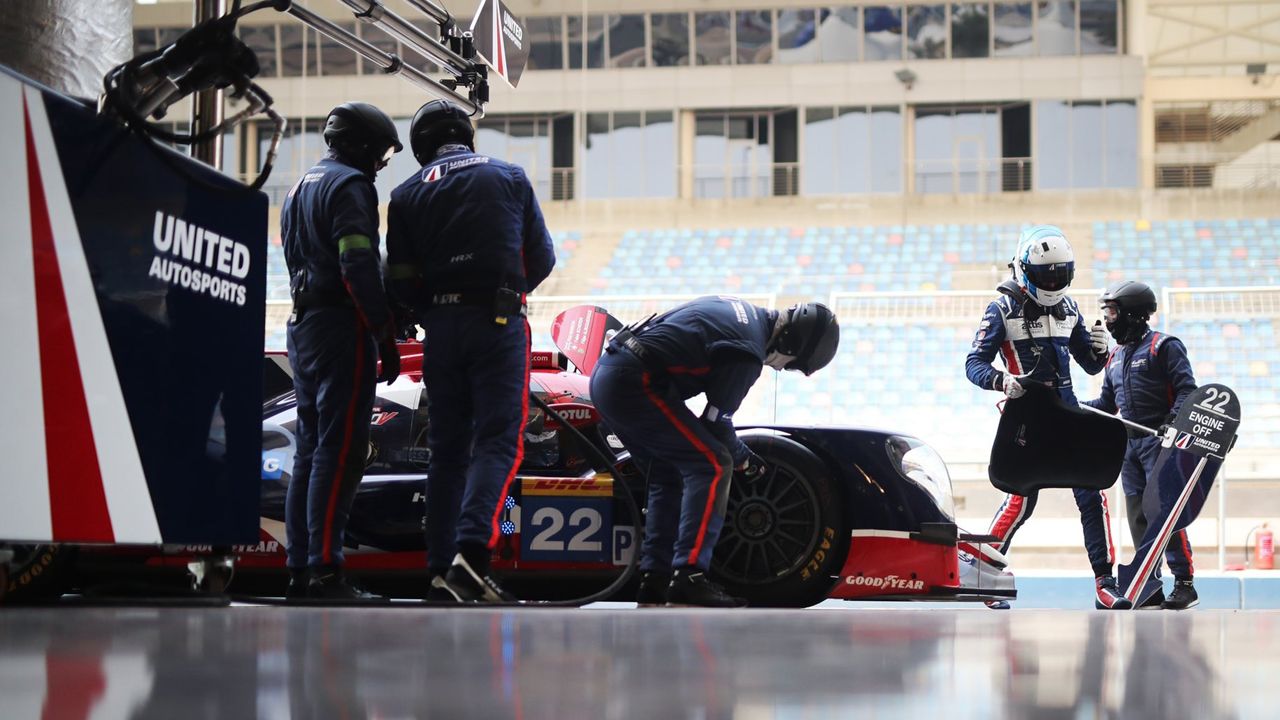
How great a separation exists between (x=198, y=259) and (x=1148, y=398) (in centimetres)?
452

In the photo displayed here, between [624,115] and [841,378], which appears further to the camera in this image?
[624,115]

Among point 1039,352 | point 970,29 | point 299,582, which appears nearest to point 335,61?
point 970,29

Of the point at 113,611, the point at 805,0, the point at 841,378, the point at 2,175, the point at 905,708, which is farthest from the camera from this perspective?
the point at 805,0

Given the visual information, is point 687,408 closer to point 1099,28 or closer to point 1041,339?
point 1041,339

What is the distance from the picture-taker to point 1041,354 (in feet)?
18.2

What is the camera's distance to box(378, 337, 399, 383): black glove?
12.6 ft

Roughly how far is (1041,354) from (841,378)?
30.7 ft

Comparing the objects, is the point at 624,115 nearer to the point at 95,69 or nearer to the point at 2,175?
the point at 95,69

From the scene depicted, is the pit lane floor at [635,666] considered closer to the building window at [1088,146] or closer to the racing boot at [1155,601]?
the racing boot at [1155,601]

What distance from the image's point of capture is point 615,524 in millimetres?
4051

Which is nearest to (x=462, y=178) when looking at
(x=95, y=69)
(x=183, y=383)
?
(x=95, y=69)

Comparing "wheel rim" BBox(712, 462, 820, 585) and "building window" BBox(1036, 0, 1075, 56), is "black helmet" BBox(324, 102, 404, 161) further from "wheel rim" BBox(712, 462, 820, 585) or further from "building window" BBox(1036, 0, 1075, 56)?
"building window" BBox(1036, 0, 1075, 56)

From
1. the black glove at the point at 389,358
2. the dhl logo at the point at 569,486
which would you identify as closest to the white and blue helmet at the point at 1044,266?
the dhl logo at the point at 569,486

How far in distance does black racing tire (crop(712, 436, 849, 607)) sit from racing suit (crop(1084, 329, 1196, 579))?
2.16 m
